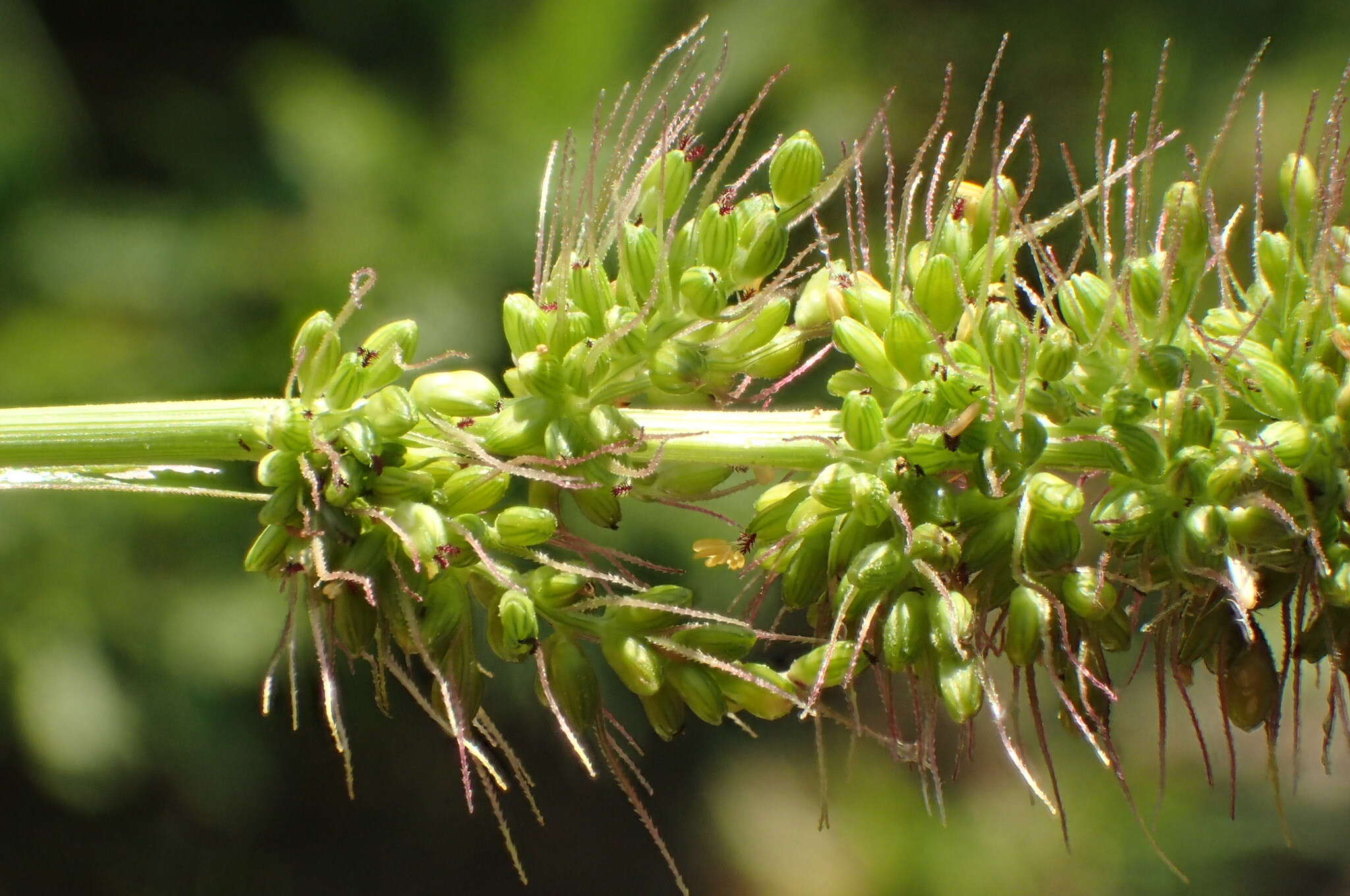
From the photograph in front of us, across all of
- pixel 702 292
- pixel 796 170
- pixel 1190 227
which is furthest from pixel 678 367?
pixel 1190 227

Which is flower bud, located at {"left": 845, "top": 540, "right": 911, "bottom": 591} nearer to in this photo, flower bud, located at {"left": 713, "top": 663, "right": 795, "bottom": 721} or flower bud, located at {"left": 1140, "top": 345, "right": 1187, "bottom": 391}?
flower bud, located at {"left": 713, "top": 663, "right": 795, "bottom": 721}

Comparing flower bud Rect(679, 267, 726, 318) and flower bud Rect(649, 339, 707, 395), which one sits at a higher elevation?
flower bud Rect(679, 267, 726, 318)

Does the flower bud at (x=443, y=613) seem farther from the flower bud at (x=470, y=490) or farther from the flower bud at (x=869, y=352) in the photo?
the flower bud at (x=869, y=352)

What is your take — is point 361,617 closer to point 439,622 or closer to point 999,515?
point 439,622

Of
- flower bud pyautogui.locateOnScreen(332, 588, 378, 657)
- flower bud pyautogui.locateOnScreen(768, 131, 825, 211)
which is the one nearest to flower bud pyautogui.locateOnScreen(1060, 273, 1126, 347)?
flower bud pyautogui.locateOnScreen(768, 131, 825, 211)

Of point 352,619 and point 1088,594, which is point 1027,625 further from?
point 352,619

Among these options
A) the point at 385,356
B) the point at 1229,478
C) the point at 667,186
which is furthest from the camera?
the point at 667,186

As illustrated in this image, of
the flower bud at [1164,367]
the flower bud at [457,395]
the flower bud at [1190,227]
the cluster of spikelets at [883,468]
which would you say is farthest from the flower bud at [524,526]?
the flower bud at [1190,227]
